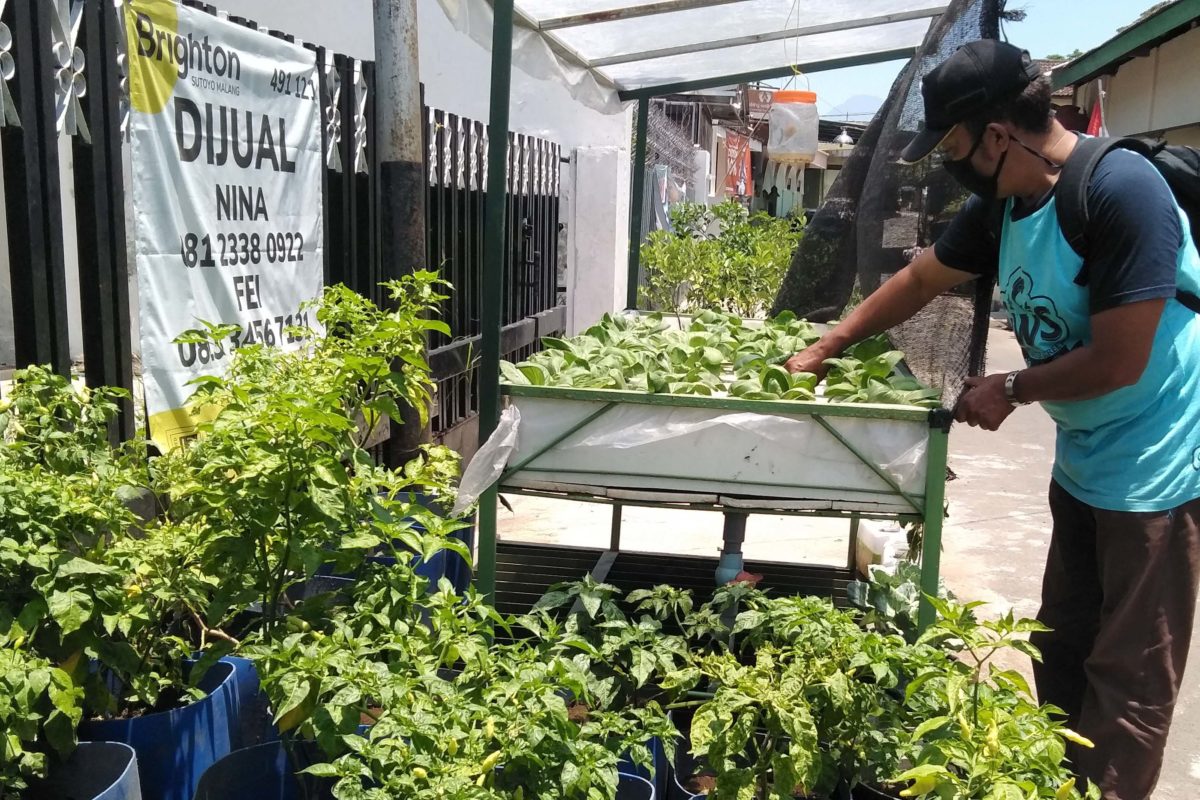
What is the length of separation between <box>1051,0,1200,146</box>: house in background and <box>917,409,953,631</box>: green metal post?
8.02 metres

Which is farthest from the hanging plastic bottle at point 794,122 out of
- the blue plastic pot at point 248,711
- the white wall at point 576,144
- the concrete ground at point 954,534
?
the blue plastic pot at point 248,711

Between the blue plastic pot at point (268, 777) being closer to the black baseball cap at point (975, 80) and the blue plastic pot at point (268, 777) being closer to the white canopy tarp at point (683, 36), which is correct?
the black baseball cap at point (975, 80)

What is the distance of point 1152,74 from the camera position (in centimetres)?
1305

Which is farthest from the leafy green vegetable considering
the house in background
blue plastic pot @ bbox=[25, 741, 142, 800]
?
the house in background

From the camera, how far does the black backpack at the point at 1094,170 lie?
8.39 ft

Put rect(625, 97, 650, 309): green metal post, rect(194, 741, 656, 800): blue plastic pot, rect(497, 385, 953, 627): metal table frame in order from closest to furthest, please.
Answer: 1. rect(194, 741, 656, 800): blue plastic pot
2. rect(497, 385, 953, 627): metal table frame
3. rect(625, 97, 650, 309): green metal post

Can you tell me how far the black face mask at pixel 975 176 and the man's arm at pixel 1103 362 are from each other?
1.58 ft

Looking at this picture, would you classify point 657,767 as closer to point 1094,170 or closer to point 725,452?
point 725,452

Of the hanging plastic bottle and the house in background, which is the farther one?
the house in background

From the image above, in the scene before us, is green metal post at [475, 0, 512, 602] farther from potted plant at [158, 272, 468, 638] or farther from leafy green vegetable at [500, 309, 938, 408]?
potted plant at [158, 272, 468, 638]

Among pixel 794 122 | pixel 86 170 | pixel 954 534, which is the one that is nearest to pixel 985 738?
pixel 86 170

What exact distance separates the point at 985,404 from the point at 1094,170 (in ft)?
2.12

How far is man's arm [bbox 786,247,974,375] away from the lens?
328cm

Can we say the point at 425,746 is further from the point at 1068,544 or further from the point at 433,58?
the point at 433,58
